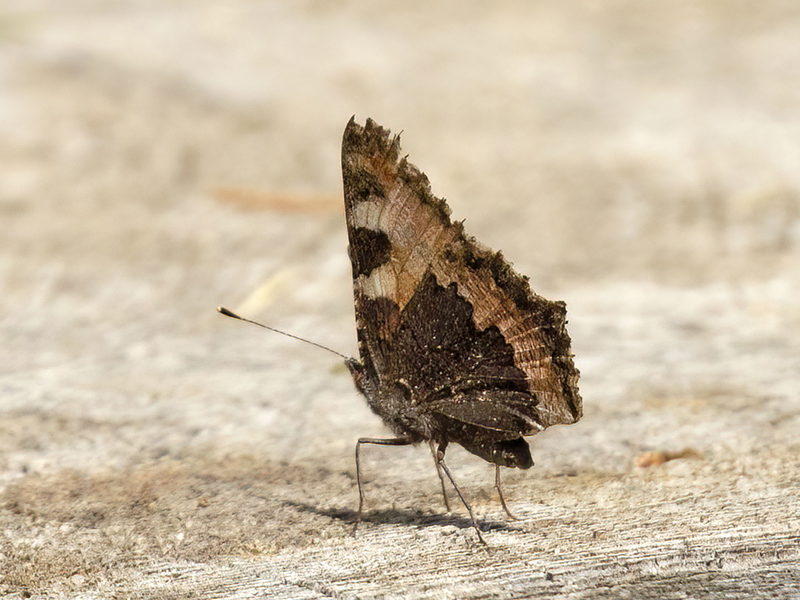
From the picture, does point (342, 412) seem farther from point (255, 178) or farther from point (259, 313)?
point (255, 178)

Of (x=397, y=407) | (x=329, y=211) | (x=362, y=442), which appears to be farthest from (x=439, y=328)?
(x=329, y=211)

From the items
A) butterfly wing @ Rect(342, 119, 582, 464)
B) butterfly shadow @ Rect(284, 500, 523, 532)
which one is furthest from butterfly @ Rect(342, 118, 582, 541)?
butterfly shadow @ Rect(284, 500, 523, 532)

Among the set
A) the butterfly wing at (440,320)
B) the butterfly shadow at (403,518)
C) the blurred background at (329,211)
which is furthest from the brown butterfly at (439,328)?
the blurred background at (329,211)

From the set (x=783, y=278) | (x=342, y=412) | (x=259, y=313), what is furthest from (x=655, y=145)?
(x=342, y=412)

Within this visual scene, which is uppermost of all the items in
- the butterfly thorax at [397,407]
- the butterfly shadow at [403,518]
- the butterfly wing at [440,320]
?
the butterfly wing at [440,320]

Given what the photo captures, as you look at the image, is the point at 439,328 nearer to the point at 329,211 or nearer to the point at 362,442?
the point at 362,442

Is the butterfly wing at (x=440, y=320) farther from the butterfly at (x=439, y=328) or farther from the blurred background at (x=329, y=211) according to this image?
the blurred background at (x=329, y=211)
